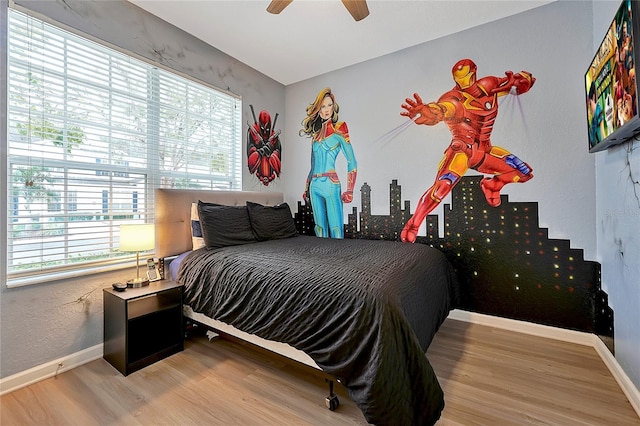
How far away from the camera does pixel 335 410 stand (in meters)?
1.53

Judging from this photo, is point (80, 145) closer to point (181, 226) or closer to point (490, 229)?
point (181, 226)

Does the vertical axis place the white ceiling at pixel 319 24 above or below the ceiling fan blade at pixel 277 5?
above

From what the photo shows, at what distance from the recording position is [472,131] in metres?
2.71

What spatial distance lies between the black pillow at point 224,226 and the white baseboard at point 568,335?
2170 millimetres

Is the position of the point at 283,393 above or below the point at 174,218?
below

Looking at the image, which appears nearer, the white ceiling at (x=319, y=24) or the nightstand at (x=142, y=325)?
the nightstand at (x=142, y=325)

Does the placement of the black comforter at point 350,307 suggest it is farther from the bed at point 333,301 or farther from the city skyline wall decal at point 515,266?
the city skyline wall decal at point 515,266

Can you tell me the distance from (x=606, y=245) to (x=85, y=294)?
12.3ft

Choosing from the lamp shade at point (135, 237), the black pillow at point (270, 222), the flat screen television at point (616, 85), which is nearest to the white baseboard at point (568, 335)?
the flat screen television at point (616, 85)

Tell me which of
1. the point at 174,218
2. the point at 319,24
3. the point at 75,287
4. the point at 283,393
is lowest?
the point at 283,393

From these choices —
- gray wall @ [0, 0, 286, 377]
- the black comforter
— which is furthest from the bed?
gray wall @ [0, 0, 286, 377]

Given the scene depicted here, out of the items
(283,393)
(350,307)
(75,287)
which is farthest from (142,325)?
(350,307)

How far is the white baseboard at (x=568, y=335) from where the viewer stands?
62.9 inches

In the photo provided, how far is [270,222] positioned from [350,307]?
5.78 feet
